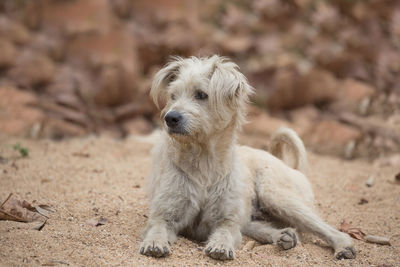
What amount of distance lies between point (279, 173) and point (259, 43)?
8635 mm

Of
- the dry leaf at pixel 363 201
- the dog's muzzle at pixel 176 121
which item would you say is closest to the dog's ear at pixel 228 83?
the dog's muzzle at pixel 176 121

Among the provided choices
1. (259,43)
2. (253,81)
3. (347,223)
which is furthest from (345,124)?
(347,223)

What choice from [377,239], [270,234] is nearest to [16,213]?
[270,234]

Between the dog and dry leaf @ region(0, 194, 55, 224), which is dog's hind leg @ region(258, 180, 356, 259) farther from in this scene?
dry leaf @ region(0, 194, 55, 224)

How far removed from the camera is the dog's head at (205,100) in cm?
435

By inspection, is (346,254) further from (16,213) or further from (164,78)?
(16,213)

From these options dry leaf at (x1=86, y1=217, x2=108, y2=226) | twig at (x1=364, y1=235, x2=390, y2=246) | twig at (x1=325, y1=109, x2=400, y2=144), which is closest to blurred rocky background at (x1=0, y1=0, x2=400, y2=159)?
twig at (x1=325, y1=109, x2=400, y2=144)

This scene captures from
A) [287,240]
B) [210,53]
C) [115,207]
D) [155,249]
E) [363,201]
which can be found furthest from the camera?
[210,53]

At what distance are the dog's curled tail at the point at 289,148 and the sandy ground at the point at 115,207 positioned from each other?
2.24 ft

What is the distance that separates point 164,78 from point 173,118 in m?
1.03

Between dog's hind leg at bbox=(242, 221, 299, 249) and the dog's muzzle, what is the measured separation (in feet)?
4.95

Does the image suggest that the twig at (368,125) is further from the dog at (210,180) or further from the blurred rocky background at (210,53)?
the dog at (210,180)

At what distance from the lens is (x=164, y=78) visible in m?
5.17

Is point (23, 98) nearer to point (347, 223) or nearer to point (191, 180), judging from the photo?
point (191, 180)
